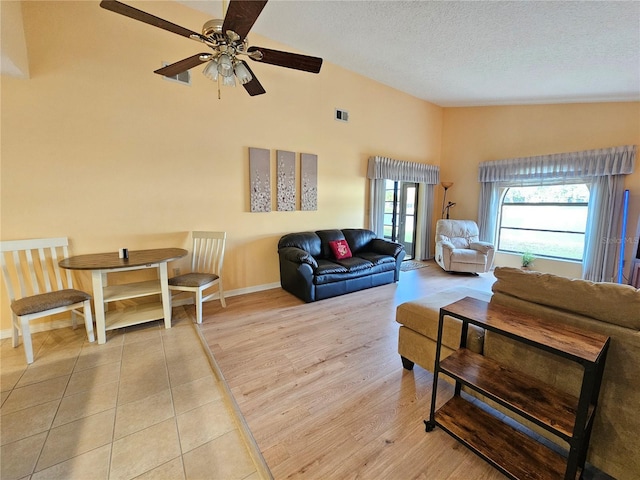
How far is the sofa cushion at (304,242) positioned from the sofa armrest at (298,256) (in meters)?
0.17

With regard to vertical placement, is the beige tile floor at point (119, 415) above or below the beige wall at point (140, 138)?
below

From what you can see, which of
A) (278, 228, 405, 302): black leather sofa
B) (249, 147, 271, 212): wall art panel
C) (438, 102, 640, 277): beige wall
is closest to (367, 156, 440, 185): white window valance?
(438, 102, 640, 277): beige wall

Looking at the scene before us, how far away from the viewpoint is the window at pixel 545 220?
4.95 meters

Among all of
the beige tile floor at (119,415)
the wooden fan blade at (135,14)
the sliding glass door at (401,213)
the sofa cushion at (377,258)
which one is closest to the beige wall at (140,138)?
the sofa cushion at (377,258)

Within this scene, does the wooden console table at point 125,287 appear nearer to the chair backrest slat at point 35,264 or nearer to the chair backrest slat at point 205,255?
the chair backrest slat at point 35,264

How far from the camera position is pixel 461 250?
5.29 meters

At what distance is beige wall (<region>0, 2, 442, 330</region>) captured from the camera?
8.67ft

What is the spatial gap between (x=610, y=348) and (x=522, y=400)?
0.47 meters

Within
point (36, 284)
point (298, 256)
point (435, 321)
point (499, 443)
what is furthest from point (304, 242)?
point (499, 443)

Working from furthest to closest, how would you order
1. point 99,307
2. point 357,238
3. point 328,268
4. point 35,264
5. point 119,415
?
point 357,238
point 328,268
point 35,264
point 99,307
point 119,415

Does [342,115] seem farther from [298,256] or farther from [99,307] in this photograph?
[99,307]

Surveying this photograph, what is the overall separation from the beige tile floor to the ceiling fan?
2.43m

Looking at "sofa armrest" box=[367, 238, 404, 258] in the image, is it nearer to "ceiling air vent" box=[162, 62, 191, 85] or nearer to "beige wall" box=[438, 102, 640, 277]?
"beige wall" box=[438, 102, 640, 277]

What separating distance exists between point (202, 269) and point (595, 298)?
3.72m
